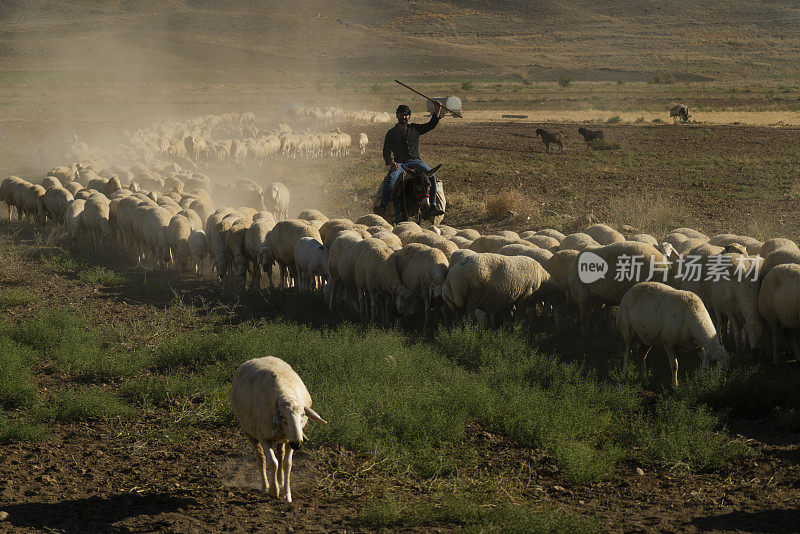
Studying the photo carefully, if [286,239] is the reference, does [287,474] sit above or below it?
below

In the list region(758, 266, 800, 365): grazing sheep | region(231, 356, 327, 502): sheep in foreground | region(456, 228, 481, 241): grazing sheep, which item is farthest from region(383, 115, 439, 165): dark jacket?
region(231, 356, 327, 502): sheep in foreground

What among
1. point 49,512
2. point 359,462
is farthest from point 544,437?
point 49,512

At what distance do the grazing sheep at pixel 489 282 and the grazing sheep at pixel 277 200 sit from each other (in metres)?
8.75

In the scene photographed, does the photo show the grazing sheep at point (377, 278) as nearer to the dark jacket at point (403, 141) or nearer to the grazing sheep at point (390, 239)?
the grazing sheep at point (390, 239)

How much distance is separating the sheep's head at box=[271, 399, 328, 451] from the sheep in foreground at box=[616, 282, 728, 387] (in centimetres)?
449

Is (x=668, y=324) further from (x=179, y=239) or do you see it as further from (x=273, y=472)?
(x=179, y=239)

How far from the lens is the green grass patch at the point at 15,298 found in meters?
11.8

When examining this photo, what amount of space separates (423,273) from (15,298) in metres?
5.93

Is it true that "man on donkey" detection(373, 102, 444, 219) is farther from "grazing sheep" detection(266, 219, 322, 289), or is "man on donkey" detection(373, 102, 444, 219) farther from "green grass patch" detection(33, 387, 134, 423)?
"green grass patch" detection(33, 387, 134, 423)

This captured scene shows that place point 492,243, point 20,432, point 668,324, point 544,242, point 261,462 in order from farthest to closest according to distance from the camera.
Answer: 1. point 544,242
2. point 492,243
3. point 668,324
4. point 20,432
5. point 261,462

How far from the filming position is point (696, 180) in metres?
22.7

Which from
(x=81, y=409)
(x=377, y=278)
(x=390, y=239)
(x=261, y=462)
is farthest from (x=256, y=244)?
(x=261, y=462)

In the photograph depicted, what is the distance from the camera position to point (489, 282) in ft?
34.2

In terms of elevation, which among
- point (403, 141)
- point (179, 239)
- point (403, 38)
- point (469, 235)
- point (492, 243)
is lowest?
point (179, 239)
